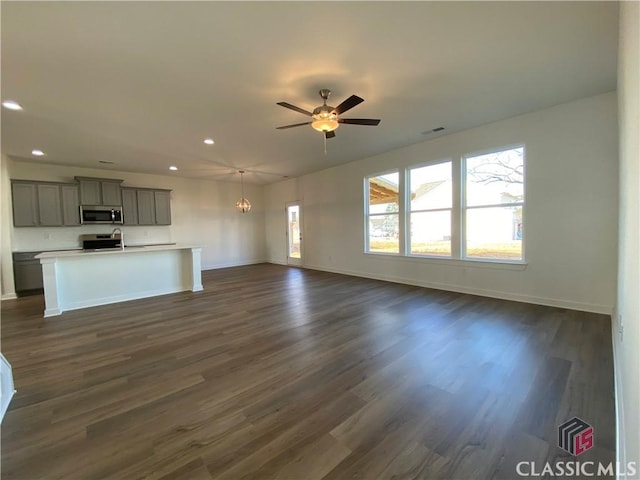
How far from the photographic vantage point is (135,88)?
3055 mm

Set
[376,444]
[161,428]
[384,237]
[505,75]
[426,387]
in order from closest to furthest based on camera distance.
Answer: [376,444] → [161,428] → [426,387] → [505,75] → [384,237]

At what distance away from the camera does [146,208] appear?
7.21 metres

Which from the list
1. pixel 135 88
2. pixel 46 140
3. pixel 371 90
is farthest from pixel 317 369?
pixel 46 140

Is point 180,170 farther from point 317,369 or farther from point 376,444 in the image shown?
point 376,444

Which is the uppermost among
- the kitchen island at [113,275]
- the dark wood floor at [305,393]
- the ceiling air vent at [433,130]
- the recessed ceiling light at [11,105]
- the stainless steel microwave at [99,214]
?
the ceiling air vent at [433,130]

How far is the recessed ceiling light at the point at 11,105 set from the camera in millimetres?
3261

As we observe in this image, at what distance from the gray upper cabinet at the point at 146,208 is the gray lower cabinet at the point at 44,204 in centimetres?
123

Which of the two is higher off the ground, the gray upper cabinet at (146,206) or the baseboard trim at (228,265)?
the gray upper cabinet at (146,206)

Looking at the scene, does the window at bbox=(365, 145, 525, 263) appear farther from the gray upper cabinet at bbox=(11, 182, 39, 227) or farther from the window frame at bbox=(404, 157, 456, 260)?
the gray upper cabinet at bbox=(11, 182, 39, 227)

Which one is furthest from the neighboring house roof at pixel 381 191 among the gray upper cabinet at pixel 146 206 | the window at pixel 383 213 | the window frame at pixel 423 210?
the gray upper cabinet at pixel 146 206

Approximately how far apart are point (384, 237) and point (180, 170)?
5.73 metres

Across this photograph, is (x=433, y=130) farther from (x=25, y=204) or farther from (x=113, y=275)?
(x=25, y=204)

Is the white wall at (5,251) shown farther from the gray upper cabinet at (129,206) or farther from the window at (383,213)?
the window at (383,213)

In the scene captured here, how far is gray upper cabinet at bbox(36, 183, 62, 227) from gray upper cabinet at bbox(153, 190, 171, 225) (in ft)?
6.41
